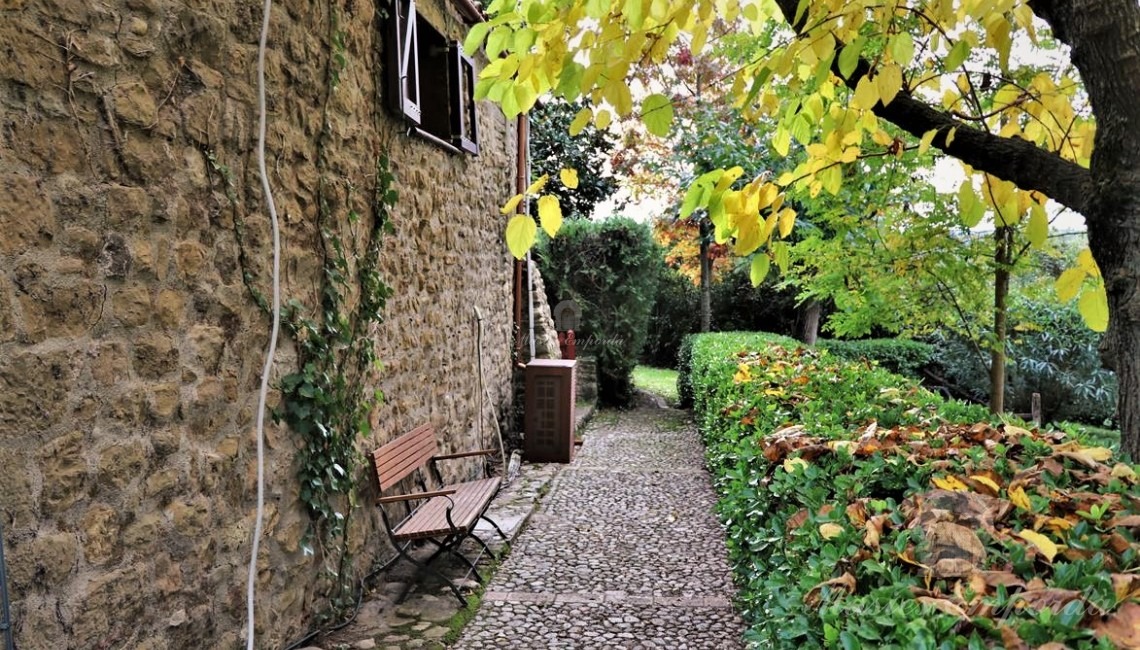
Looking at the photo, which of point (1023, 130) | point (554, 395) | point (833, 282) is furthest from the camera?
point (554, 395)

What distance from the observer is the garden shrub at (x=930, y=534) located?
4.77 ft

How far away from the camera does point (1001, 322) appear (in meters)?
6.21

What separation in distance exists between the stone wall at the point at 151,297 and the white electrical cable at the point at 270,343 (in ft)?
0.13

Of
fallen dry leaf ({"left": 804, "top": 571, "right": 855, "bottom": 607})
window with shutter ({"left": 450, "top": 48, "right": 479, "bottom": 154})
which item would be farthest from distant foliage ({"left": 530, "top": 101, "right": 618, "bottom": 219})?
fallen dry leaf ({"left": 804, "top": 571, "right": 855, "bottom": 607})

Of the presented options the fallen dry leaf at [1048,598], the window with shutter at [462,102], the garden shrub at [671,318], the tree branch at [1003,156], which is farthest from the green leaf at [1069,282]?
the garden shrub at [671,318]

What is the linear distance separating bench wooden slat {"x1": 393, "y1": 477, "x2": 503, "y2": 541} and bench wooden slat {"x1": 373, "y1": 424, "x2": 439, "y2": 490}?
25 cm

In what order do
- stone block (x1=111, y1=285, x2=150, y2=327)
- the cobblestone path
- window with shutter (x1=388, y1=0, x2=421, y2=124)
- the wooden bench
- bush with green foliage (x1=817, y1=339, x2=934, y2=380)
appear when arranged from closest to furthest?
stone block (x1=111, y1=285, x2=150, y2=327)
the cobblestone path
the wooden bench
window with shutter (x1=388, y1=0, x2=421, y2=124)
bush with green foliage (x1=817, y1=339, x2=934, y2=380)

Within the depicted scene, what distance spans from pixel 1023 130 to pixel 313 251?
309 cm

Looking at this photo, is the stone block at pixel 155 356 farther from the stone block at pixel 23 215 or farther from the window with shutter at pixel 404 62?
the window with shutter at pixel 404 62

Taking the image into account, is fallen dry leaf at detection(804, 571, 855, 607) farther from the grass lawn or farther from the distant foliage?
the distant foliage

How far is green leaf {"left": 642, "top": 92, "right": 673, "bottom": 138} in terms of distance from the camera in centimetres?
212

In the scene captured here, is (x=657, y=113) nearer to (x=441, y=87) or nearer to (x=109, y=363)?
(x=109, y=363)

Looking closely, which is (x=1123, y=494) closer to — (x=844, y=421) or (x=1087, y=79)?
(x=1087, y=79)

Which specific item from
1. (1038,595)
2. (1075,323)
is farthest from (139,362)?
(1075,323)
